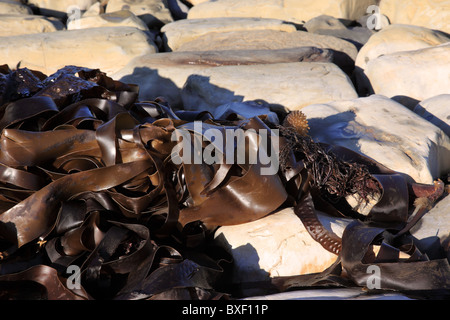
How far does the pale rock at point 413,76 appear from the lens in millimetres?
4375

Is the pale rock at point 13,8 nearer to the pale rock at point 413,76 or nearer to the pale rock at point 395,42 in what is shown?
the pale rock at point 395,42

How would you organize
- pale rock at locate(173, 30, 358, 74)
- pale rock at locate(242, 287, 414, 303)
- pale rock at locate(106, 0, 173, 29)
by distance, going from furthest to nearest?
pale rock at locate(106, 0, 173, 29), pale rock at locate(173, 30, 358, 74), pale rock at locate(242, 287, 414, 303)

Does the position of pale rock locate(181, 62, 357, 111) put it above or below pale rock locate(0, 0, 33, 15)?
above

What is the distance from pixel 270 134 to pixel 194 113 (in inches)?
31.9

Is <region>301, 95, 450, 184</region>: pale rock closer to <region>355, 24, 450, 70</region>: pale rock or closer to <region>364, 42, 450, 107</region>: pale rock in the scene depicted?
<region>364, 42, 450, 107</region>: pale rock

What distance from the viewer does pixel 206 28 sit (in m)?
6.21

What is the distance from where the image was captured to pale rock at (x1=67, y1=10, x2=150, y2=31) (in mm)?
6559

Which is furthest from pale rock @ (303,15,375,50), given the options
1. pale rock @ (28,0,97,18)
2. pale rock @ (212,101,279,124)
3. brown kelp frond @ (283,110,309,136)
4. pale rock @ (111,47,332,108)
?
pale rock @ (28,0,97,18)

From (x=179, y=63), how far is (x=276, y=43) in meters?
1.37

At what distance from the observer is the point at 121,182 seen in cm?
236

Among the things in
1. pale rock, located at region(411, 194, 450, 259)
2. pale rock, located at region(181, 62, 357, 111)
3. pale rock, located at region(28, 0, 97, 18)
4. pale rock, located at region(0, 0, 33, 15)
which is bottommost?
pale rock, located at region(28, 0, 97, 18)

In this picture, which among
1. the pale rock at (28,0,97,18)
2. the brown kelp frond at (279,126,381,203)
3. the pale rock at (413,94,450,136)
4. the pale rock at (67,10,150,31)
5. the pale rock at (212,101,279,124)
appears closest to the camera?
the brown kelp frond at (279,126,381,203)

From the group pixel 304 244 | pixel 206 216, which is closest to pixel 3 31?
pixel 206 216

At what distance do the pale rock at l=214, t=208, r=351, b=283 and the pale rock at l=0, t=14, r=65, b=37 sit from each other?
5.03 metres
